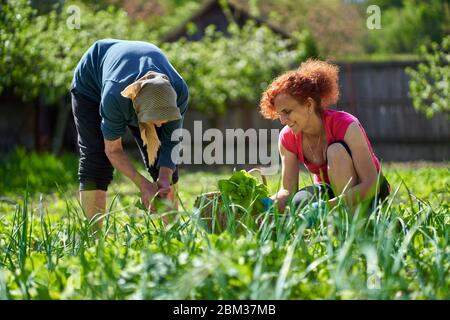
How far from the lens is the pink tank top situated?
4.21m

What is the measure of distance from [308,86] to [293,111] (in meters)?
0.14

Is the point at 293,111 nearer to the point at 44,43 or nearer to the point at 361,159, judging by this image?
the point at 361,159

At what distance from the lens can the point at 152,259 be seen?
255cm

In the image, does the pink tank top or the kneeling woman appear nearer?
the kneeling woman

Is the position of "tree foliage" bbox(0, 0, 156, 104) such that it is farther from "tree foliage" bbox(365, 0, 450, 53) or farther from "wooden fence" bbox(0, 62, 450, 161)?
"tree foliage" bbox(365, 0, 450, 53)

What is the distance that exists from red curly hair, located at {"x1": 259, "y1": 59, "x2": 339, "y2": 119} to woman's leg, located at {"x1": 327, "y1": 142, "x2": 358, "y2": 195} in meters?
0.32

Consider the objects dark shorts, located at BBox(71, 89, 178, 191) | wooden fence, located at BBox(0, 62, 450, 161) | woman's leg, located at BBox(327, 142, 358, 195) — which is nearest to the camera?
woman's leg, located at BBox(327, 142, 358, 195)

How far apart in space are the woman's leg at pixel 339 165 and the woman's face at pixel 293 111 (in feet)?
0.73

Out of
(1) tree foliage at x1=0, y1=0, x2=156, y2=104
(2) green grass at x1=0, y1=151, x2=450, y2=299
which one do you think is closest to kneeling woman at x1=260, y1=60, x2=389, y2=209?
(2) green grass at x1=0, y1=151, x2=450, y2=299

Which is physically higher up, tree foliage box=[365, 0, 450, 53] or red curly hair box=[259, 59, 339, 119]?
tree foliage box=[365, 0, 450, 53]

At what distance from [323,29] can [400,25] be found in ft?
27.6

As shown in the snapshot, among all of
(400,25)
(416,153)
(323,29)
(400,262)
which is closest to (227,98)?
(416,153)

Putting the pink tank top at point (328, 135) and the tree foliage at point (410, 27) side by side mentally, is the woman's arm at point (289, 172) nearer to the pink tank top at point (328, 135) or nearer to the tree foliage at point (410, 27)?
the pink tank top at point (328, 135)

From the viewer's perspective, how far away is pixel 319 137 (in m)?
4.38
